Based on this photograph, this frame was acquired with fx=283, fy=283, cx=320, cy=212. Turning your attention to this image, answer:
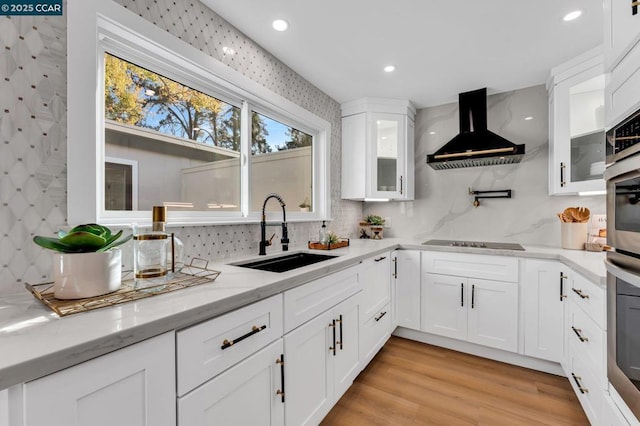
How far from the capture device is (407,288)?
2619mm

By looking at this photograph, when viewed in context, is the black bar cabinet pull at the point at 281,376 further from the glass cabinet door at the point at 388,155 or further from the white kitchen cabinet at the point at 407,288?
the glass cabinet door at the point at 388,155

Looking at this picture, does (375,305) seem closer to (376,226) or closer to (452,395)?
(452,395)

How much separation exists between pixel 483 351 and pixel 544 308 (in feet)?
2.01

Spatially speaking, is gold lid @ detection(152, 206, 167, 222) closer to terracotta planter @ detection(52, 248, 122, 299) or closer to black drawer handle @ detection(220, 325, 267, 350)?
terracotta planter @ detection(52, 248, 122, 299)

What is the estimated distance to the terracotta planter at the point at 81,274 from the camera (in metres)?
0.87

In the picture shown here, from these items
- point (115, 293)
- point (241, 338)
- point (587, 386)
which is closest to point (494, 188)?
point (587, 386)

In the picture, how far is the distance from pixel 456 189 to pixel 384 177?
780 millimetres

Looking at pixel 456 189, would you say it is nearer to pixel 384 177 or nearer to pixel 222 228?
pixel 384 177

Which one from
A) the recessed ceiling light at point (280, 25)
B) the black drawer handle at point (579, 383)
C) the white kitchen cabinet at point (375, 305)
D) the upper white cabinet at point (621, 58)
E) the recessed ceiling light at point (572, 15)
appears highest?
the recessed ceiling light at point (572, 15)

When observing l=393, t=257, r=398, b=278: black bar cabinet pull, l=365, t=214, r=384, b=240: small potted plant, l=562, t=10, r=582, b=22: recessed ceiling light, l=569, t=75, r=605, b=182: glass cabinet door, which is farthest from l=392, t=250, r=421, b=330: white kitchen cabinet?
l=562, t=10, r=582, b=22: recessed ceiling light

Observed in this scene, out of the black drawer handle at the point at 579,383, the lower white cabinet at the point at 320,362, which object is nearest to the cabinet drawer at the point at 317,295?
the lower white cabinet at the point at 320,362

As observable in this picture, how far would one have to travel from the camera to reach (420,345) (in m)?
2.58

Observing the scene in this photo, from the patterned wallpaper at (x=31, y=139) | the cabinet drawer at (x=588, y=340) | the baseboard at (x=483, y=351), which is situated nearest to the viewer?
the patterned wallpaper at (x=31, y=139)

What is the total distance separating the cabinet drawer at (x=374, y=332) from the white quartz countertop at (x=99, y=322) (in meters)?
1.04
